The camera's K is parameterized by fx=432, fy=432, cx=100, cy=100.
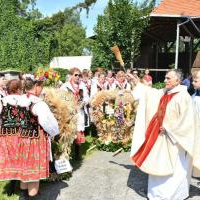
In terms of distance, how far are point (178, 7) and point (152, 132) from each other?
13.7 m

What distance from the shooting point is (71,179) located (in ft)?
22.8

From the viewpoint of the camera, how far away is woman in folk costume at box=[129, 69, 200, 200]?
581 centimetres

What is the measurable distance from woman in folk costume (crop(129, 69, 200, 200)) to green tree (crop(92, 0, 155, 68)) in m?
11.8

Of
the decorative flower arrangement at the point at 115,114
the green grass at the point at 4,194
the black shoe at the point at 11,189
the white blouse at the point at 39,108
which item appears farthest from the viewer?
the decorative flower arrangement at the point at 115,114

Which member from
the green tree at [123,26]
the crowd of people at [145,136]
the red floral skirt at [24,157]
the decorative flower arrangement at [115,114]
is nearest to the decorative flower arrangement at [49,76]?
the decorative flower arrangement at [115,114]

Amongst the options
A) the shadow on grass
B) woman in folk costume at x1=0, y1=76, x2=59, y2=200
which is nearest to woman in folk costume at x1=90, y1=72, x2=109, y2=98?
the shadow on grass

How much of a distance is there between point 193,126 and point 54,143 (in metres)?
2.05

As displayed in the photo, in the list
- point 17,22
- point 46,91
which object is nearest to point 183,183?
point 46,91

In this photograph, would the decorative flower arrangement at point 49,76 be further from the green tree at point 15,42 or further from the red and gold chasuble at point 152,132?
the green tree at point 15,42

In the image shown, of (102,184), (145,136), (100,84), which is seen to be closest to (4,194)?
(102,184)

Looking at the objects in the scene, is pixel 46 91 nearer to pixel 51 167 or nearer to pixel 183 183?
pixel 51 167

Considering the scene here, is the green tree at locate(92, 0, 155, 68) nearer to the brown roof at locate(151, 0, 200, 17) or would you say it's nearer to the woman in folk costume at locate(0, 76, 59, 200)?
the brown roof at locate(151, 0, 200, 17)

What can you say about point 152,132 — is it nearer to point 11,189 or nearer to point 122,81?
point 11,189

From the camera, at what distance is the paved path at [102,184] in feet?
20.3
